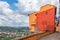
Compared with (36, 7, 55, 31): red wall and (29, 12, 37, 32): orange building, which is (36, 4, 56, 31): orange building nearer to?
(36, 7, 55, 31): red wall

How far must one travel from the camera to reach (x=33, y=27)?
489cm

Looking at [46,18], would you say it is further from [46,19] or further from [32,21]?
[32,21]

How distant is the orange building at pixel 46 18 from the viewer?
494 centimetres

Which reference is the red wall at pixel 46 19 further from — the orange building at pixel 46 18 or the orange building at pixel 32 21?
the orange building at pixel 32 21

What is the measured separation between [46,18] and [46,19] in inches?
1.8

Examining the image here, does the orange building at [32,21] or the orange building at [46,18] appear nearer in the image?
the orange building at [32,21]

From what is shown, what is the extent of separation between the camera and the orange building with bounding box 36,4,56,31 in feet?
16.2

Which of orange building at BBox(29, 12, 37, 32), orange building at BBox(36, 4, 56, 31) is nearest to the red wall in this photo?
orange building at BBox(36, 4, 56, 31)

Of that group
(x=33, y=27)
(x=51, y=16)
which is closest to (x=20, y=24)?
(x=33, y=27)

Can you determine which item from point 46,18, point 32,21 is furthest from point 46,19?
point 32,21

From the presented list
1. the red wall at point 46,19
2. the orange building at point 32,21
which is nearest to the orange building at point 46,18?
the red wall at point 46,19

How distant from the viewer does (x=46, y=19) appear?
5.07 meters

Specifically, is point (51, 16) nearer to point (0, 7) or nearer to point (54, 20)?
point (54, 20)

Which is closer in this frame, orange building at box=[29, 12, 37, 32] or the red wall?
orange building at box=[29, 12, 37, 32]
